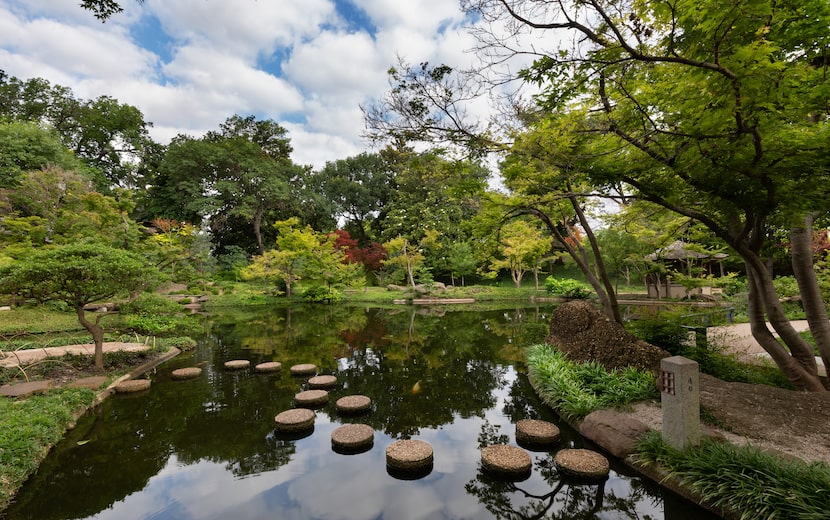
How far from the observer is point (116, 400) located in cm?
554

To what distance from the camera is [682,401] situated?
3.38 m

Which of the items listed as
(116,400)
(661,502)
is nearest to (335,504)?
(661,502)

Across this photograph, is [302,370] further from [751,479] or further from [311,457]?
[751,479]

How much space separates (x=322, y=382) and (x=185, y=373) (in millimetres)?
2713

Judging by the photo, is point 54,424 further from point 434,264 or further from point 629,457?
point 434,264

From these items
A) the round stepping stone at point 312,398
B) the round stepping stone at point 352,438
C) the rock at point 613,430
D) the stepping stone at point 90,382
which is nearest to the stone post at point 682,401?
the rock at point 613,430

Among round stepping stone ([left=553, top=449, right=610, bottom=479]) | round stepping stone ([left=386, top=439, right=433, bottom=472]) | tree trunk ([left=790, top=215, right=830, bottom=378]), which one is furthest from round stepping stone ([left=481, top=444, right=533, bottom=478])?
tree trunk ([left=790, top=215, right=830, bottom=378])

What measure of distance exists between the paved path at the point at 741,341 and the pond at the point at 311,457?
4.28 meters

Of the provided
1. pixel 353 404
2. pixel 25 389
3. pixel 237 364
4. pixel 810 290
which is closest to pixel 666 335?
pixel 810 290

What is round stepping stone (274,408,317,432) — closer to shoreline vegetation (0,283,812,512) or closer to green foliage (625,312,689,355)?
shoreline vegetation (0,283,812,512)

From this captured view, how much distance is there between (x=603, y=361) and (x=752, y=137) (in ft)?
12.2

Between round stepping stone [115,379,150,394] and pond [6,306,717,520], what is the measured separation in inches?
5.8

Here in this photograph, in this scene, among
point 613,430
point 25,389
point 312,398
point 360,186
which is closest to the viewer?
point 613,430

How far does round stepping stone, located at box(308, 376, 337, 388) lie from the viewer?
6.18 meters
